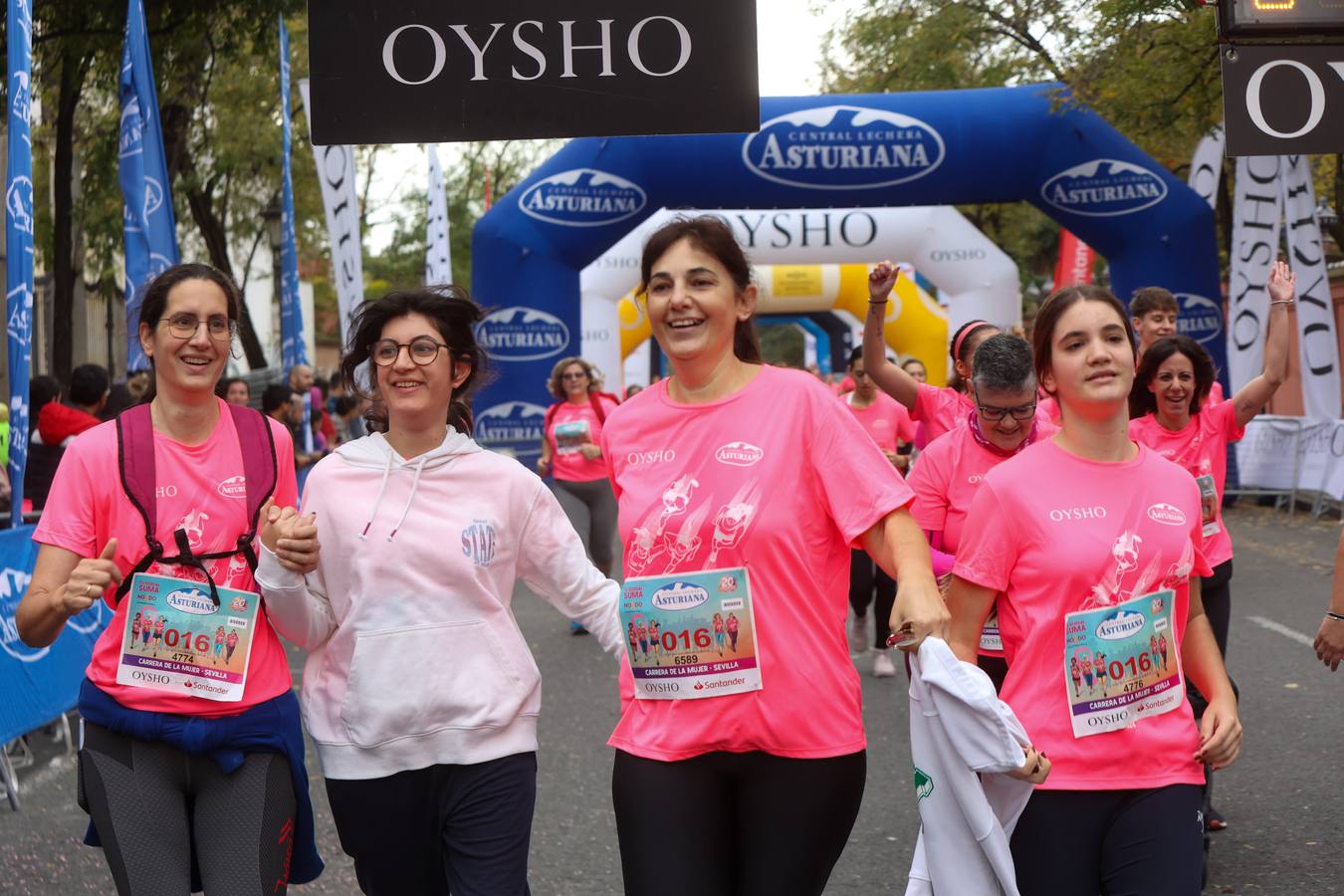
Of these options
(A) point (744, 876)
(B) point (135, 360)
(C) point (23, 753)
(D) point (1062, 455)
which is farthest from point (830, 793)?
(B) point (135, 360)

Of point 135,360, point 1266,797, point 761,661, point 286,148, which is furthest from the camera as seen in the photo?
point 286,148

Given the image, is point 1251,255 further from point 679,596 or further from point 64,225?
point 679,596

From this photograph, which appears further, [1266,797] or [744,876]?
[1266,797]

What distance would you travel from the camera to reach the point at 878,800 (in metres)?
6.30

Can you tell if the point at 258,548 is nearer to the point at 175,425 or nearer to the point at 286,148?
the point at 175,425

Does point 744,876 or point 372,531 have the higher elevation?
point 372,531

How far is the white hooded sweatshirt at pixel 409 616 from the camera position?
3389mm

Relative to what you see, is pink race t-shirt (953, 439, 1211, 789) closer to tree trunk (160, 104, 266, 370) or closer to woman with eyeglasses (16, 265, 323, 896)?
woman with eyeglasses (16, 265, 323, 896)

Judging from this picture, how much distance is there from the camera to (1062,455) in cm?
328

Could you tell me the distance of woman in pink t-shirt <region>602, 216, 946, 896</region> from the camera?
121 inches

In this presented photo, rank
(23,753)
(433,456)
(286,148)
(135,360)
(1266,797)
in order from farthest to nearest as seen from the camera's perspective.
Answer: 1. (286,148)
2. (135,360)
3. (23,753)
4. (1266,797)
5. (433,456)

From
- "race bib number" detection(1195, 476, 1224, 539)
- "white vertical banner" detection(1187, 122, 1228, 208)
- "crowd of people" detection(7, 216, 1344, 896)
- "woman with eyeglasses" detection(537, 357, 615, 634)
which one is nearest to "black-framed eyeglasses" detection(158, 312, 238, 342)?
"crowd of people" detection(7, 216, 1344, 896)

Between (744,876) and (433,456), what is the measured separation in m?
1.13

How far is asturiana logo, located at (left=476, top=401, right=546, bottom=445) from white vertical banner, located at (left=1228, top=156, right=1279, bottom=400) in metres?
6.89
